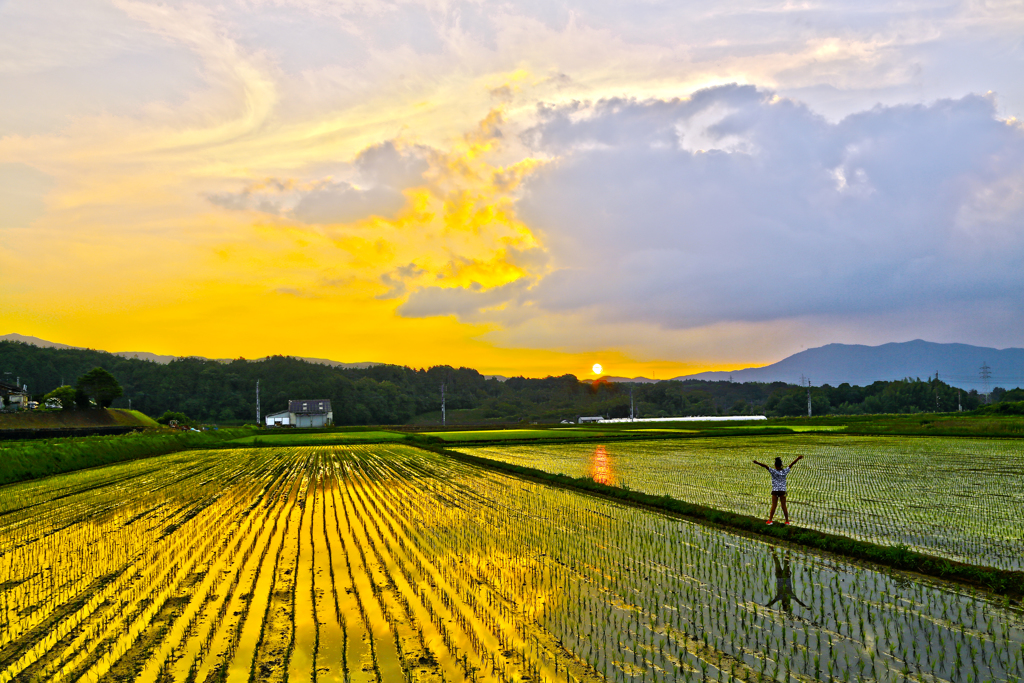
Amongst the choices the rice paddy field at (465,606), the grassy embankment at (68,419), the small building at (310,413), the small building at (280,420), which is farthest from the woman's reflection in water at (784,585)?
the small building at (280,420)

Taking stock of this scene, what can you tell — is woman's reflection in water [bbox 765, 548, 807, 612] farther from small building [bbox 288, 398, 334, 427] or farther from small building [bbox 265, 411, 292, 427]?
small building [bbox 265, 411, 292, 427]

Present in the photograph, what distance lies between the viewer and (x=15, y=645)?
714 centimetres

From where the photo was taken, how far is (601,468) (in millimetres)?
26906

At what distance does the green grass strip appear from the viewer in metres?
9.00

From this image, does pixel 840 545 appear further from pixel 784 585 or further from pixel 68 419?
pixel 68 419

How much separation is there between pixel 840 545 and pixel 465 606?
24.3ft

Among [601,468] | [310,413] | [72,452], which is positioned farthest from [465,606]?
[310,413]

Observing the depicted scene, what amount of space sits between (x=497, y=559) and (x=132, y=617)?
5.41 meters

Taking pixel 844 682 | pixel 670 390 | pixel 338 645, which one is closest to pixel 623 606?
pixel 844 682

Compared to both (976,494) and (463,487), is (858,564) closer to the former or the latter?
(976,494)

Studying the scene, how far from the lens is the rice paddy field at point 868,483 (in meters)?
12.3

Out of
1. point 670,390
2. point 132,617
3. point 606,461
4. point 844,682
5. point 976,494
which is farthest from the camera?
point 670,390

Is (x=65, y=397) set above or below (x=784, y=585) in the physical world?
above

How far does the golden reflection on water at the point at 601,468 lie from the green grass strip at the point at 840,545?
2592 mm
